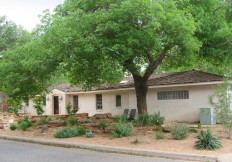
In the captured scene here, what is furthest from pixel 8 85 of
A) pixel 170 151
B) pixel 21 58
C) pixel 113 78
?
pixel 170 151

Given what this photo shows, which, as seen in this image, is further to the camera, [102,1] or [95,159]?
[102,1]

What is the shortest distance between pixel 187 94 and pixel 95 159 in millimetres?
12272

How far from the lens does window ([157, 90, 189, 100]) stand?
74.1ft

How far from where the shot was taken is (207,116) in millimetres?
20375

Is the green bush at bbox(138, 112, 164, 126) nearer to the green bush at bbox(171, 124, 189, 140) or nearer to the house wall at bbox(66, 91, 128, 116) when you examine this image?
the green bush at bbox(171, 124, 189, 140)

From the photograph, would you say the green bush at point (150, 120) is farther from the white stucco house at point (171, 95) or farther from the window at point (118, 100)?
the window at point (118, 100)

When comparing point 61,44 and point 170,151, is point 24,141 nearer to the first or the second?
point 61,44

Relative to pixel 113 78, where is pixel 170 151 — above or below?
below

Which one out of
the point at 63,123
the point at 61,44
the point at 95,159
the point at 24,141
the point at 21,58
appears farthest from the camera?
the point at 63,123

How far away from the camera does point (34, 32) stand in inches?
713

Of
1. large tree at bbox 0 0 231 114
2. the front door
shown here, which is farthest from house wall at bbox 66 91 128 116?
large tree at bbox 0 0 231 114

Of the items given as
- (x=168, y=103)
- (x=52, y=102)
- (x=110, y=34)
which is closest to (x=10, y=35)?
(x=52, y=102)

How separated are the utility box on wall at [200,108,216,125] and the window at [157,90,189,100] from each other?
2.21 m

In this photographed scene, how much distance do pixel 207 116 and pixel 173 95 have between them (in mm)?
3462
